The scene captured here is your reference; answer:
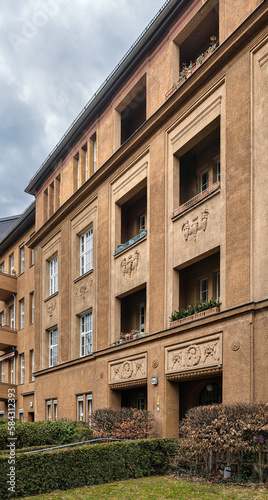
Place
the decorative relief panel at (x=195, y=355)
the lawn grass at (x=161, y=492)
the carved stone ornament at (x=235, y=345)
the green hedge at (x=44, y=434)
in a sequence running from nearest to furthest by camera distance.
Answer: the lawn grass at (x=161, y=492)
the carved stone ornament at (x=235, y=345)
the decorative relief panel at (x=195, y=355)
the green hedge at (x=44, y=434)

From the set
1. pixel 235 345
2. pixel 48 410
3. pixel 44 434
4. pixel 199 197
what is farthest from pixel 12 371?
pixel 235 345

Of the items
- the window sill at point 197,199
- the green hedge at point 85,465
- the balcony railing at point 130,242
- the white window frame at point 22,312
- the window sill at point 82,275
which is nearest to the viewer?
the green hedge at point 85,465

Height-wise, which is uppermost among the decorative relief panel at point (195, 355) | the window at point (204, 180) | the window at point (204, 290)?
the window at point (204, 180)

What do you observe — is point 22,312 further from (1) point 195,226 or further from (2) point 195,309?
(1) point 195,226

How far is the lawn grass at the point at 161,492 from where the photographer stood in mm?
12882

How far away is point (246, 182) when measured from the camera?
57.3 feet

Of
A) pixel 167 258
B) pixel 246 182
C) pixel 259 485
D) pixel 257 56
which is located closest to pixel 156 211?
pixel 167 258

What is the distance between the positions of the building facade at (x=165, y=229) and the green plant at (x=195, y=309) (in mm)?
394

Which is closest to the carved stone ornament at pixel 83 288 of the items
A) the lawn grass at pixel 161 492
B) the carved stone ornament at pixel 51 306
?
the carved stone ornament at pixel 51 306

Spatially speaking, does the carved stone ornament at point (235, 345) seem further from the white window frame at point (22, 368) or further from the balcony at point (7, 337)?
the balcony at point (7, 337)

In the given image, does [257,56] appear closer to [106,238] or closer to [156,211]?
[156,211]

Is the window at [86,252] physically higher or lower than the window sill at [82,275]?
higher

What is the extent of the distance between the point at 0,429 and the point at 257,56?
626 inches

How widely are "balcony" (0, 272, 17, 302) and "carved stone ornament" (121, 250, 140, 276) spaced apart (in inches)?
760
